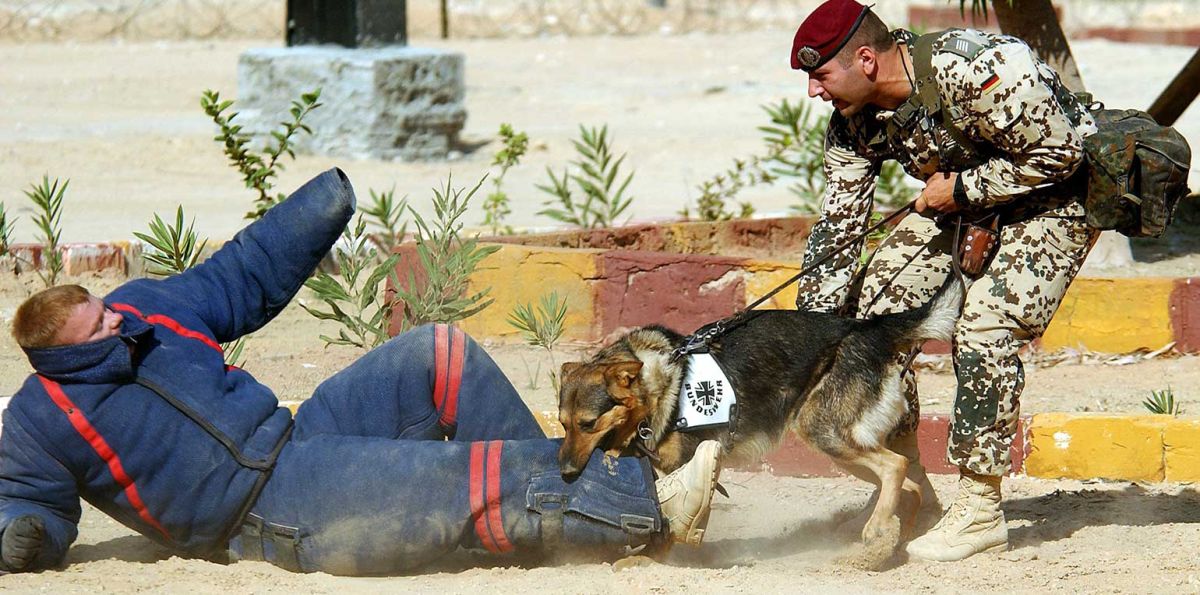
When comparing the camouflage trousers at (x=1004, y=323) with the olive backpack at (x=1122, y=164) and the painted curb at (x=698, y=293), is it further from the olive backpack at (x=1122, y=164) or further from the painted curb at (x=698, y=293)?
the painted curb at (x=698, y=293)

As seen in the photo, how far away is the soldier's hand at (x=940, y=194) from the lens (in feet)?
14.1

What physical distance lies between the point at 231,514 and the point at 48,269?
339 centimetres

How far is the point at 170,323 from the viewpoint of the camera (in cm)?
394

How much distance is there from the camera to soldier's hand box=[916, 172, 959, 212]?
430 cm

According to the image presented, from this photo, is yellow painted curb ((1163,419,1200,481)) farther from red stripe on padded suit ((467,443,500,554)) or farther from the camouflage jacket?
red stripe on padded suit ((467,443,500,554))

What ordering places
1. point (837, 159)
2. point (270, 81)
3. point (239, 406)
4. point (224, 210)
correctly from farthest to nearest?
point (270, 81)
point (224, 210)
point (837, 159)
point (239, 406)

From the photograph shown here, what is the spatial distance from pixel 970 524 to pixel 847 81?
141cm

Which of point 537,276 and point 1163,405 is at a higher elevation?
point 537,276

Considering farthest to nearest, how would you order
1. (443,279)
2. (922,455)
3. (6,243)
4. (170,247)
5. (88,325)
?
(6,243) < (443,279) < (170,247) < (922,455) < (88,325)

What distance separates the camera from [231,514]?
3953mm

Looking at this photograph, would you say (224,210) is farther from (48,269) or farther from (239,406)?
(239,406)

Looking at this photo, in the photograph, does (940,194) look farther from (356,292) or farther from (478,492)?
(356,292)

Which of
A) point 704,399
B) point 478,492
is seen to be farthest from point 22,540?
point 704,399

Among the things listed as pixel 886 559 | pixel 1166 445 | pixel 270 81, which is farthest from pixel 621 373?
pixel 270 81
